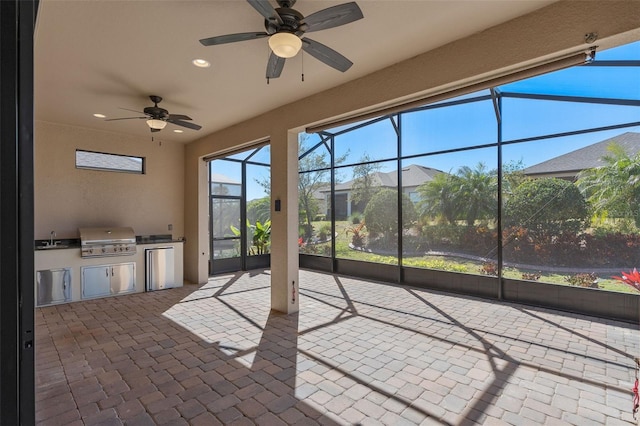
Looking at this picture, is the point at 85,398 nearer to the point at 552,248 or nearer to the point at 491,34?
the point at 491,34

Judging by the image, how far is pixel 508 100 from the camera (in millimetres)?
5531

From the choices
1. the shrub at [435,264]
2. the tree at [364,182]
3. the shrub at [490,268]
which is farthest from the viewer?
the tree at [364,182]

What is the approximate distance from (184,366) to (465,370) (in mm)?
2761

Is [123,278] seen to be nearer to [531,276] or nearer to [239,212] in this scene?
[239,212]

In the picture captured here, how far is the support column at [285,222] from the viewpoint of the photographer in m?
4.83

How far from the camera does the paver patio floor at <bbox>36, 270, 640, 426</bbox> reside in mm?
2510

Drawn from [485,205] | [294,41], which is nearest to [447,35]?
[294,41]

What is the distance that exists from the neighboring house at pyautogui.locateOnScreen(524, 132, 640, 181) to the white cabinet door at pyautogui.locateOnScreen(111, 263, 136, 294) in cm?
728

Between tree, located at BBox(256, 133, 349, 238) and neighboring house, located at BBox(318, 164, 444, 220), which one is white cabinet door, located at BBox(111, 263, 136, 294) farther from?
neighboring house, located at BBox(318, 164, 444, 220)

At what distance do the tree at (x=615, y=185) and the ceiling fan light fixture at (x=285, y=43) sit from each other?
4.91 m

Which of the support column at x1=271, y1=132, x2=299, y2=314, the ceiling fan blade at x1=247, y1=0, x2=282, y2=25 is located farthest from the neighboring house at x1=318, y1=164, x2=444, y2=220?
the ceiling fan blade at x1=247, y1=0, x2=282, y2=25

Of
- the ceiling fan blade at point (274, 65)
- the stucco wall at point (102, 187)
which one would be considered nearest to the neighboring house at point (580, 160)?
the ceiling fan blade at point (274, 65)

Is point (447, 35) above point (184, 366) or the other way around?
above

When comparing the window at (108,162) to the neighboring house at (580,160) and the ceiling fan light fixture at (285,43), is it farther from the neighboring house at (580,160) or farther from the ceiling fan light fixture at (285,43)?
the neighboring house at (580,160)
